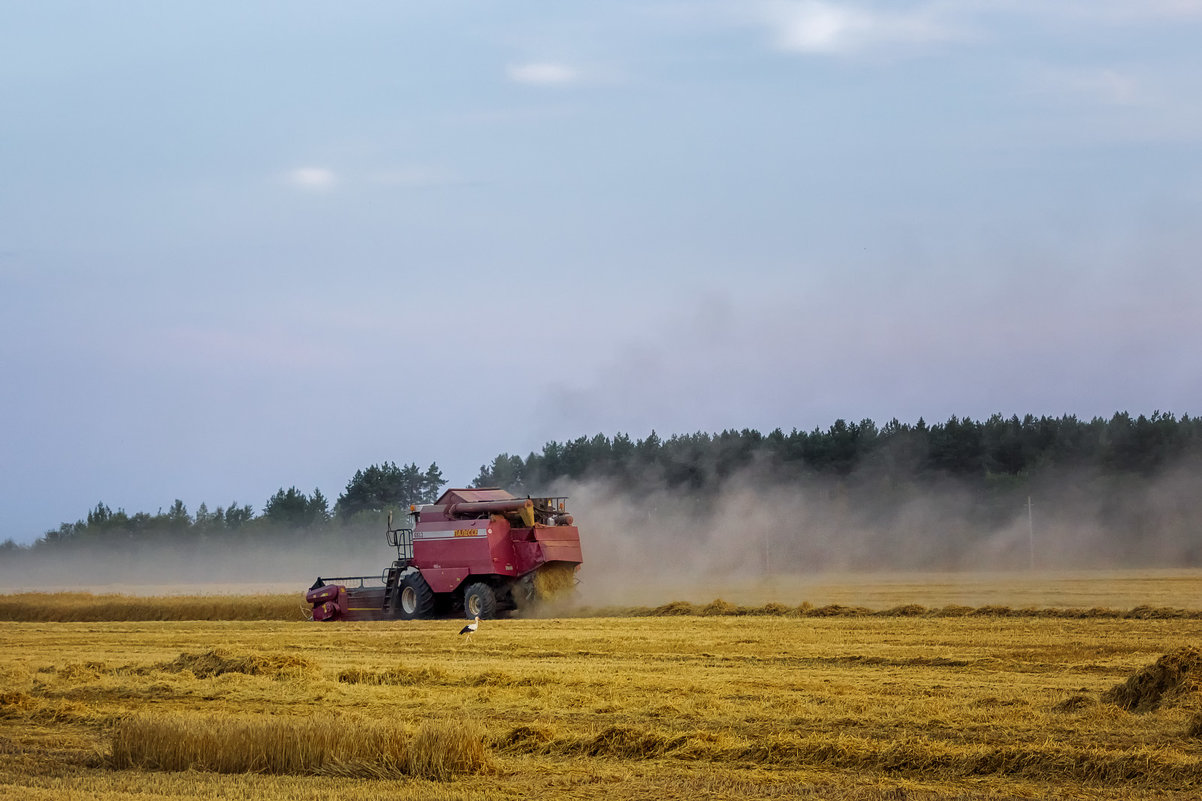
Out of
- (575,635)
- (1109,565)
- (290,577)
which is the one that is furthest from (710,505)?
(290,577)

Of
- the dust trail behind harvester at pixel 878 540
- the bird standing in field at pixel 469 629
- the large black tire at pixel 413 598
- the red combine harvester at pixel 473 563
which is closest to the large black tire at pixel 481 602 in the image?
the red combine harvester at pixel 473 563

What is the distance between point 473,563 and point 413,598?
244cm

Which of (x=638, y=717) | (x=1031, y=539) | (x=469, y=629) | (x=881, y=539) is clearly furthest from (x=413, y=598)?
(x=881, y=539)

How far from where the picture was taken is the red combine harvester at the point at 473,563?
31.0 meters

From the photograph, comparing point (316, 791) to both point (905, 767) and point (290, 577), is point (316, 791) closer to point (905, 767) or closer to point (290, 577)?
point (905, 767)

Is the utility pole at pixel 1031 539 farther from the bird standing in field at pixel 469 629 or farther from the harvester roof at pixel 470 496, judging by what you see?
the bird standing in field at pixel 469 629

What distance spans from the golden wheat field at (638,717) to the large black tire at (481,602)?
25.7 feet

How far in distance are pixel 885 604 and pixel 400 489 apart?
55042 mm

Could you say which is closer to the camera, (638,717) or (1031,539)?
(638,717)

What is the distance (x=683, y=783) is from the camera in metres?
10.0

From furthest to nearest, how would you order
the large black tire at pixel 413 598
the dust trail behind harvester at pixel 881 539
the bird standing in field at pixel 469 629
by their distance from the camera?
the dust trail behind harvester at pixel 881 539 < the large black tire at pixel 413 598 < the bird standing in field at pixel 469 629

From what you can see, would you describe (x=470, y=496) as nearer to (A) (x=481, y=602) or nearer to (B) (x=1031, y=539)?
(A) (x=481, y=602)

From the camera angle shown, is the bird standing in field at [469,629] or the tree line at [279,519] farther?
the tree line at [279,519]

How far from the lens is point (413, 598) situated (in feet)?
106
